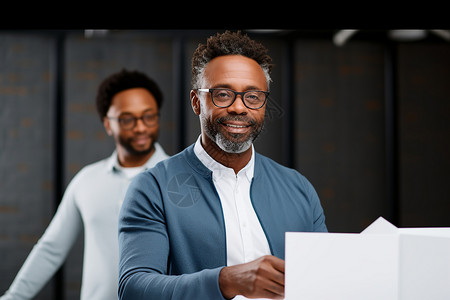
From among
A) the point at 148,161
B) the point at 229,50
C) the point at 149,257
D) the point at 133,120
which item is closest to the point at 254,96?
the point at 229,50

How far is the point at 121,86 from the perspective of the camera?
2.96 m

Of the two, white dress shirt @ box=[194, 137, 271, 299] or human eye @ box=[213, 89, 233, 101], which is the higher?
human eye @ box=[213, 89, 233, 101]

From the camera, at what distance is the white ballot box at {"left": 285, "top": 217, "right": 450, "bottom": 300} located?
891mm

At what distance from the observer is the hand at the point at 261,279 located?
0.95m

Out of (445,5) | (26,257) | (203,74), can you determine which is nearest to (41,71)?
(26,257)

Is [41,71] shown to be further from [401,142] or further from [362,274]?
[362,274]

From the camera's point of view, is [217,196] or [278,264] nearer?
[278,264]

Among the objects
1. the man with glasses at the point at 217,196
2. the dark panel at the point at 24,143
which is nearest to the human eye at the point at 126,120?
the dark panel at the point at 24,143

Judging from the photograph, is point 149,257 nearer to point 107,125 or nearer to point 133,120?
point 133,120

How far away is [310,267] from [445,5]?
6.61 ft

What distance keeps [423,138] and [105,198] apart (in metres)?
2.16

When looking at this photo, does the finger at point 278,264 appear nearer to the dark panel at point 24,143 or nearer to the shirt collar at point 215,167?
the shirt collar at point 215,167

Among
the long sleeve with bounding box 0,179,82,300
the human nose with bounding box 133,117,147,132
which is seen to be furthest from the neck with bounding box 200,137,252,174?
the long sleeve with bounding box 0,179,82,300

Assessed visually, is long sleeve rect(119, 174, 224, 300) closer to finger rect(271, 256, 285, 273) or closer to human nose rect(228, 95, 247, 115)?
finger rect(271, 256, 285, 273)
